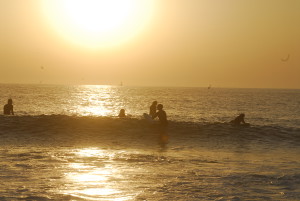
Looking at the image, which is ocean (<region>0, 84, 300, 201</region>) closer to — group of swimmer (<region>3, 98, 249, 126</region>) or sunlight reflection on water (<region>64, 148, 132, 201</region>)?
sunlight reflection on water (<region>64, 148, 132, 201</region>)

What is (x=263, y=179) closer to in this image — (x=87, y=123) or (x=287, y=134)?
(x=287, y=134)

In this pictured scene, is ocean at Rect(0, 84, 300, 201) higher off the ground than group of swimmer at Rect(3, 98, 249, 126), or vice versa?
group of swimmer at Rect(3, 98, 249, 126)

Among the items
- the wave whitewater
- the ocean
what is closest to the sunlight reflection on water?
the ocean

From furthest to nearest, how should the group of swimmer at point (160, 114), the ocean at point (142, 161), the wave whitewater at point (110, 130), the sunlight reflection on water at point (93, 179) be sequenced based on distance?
the group of swimmer at point (160, 114) < the wave whitewater at point (110, 130) < the ocean at point (142, 161) < the sunlight reflection on water at point (93, 179)

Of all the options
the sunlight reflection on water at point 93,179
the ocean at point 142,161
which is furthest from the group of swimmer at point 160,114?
the sunlight reflection on water at point 93,179

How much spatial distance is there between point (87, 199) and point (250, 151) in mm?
10810

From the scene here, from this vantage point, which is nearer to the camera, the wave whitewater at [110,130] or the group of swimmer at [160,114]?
the wave whitewater at [110,130]

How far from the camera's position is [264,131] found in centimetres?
2475

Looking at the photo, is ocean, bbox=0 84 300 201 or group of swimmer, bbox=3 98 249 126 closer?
ocean, bbox=0 84 300 201

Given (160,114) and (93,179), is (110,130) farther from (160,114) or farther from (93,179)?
(93,179)

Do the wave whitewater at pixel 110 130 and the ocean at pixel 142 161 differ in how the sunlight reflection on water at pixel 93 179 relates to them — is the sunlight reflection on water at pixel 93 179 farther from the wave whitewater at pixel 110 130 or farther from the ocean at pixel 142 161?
the wave whitewater at pixel 110 130

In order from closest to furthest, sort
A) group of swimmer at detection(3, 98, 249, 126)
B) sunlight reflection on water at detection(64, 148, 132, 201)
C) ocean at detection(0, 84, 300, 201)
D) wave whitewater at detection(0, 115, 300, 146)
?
sunlight reflection on water at detection(64, 148, 132, 201)
ocean at detection(0, 84, 300, 201)
wave whitewater at detection(0, 115, 300, 146)
group of swimmer at detection(3, 98, 249, 126)

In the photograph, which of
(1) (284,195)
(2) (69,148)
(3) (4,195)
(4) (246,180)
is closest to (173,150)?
(2) (69,148)

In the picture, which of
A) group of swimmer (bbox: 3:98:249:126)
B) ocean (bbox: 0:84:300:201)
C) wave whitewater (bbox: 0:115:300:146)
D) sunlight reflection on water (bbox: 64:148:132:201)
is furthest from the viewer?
group of swimmer (bbox: 3:98:249:126)
